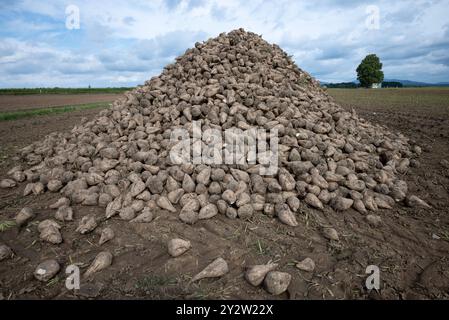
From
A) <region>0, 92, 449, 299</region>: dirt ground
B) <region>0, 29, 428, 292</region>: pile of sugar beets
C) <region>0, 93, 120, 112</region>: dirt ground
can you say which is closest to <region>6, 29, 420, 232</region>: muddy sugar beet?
<region>0, 29, 428, 292</region>: pile of sugar beets

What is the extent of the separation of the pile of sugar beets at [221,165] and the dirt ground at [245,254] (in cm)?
17

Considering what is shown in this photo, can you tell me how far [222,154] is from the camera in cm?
482

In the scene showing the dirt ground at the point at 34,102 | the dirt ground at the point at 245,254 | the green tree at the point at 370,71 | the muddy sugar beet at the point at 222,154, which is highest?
the green tree at the point at 370,71

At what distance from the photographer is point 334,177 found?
15.8ft

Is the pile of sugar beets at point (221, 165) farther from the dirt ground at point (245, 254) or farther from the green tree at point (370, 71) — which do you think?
the green tree at point (370, 71)

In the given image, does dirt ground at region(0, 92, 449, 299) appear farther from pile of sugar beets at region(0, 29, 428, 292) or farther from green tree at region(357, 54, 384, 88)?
green tree at region(357, 54, 384, 88)

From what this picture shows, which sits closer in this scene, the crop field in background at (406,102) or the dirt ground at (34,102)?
the crop field in background at (406,102)

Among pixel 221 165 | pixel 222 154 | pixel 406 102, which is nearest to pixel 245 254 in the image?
pixel 221 165

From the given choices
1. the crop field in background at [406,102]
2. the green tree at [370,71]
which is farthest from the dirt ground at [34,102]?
the green tree at [370,71]

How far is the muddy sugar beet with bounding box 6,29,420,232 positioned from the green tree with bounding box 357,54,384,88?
69508mm

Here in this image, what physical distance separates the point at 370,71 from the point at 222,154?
7383 centimetres

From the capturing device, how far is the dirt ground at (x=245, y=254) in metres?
3.02

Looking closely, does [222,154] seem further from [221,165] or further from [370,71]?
[370,71]
